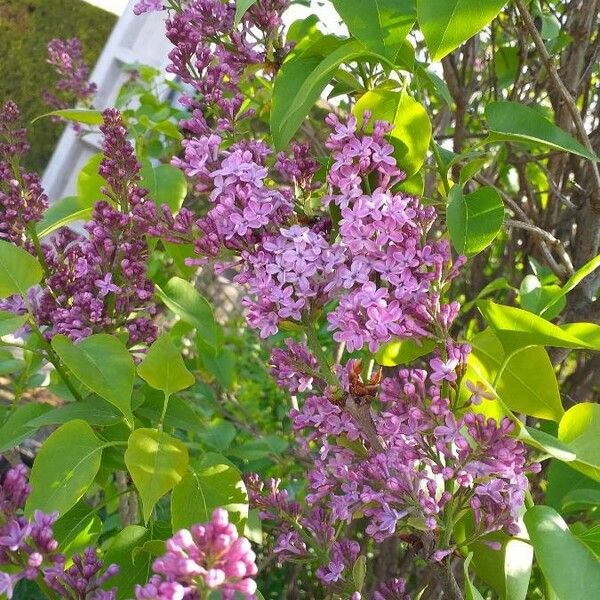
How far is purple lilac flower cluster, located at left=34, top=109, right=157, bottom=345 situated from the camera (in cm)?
90

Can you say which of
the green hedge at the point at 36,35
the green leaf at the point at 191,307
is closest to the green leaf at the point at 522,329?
the green leaf at the point at 191,307

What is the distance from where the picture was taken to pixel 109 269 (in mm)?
930

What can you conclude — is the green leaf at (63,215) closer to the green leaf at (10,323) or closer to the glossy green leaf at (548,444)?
the green leaf at (10,323)

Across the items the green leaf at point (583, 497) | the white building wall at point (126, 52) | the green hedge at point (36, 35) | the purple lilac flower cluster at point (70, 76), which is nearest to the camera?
the green leaf at point (583, 497)

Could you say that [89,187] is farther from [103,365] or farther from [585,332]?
[585,332]

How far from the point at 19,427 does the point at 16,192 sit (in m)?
0.27

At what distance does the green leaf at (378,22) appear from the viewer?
68cm

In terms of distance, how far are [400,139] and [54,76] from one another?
6018mm

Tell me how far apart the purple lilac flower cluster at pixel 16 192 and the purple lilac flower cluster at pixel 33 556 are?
1.31 feet

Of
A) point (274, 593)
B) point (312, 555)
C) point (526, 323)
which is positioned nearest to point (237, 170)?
point (526, 323)

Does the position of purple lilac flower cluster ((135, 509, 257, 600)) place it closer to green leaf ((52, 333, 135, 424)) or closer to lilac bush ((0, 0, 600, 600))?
lilac bush ((0, 0, 600, 600))

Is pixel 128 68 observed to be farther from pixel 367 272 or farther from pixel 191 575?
pixel 191 575

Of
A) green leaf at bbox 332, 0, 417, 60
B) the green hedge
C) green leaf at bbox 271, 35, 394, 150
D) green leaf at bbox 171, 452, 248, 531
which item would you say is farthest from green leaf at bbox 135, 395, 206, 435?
the green hedge

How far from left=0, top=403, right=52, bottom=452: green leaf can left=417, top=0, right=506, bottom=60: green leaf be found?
53 centimetres
